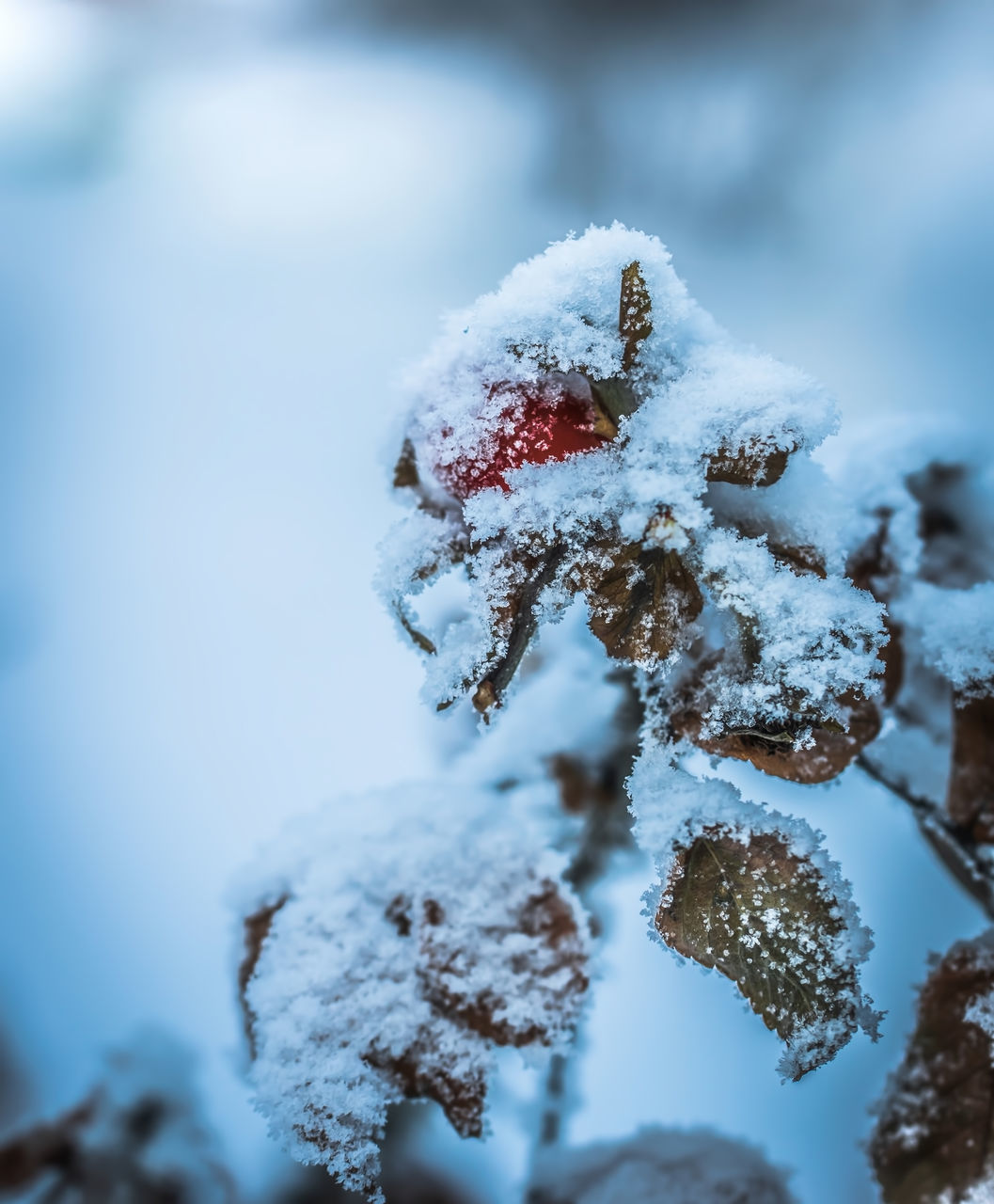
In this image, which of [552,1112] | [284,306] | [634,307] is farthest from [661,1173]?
[284,306]

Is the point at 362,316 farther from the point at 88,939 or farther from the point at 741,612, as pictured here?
the point at 88,939

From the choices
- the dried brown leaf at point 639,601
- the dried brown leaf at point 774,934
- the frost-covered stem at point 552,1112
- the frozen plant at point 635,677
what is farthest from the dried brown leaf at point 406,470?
the frost-covered stem at point 552,1112

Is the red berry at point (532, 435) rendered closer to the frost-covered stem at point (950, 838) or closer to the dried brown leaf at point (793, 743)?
the dried brown leaf at point (793, 743)

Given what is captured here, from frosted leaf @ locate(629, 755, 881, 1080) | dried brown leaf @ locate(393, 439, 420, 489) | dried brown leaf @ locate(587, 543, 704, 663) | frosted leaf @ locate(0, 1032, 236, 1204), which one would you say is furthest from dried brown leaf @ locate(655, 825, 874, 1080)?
frosted leaf @ locate(0, 1032, 236, 1204)

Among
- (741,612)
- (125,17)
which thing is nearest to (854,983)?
(741,612)

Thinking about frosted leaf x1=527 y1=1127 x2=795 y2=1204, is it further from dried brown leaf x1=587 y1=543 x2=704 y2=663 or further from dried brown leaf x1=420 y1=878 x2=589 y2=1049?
dried brown leaf x1=587 y1=543 x2=704 y2=663

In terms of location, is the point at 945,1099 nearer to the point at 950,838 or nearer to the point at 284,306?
the point at 950,838
